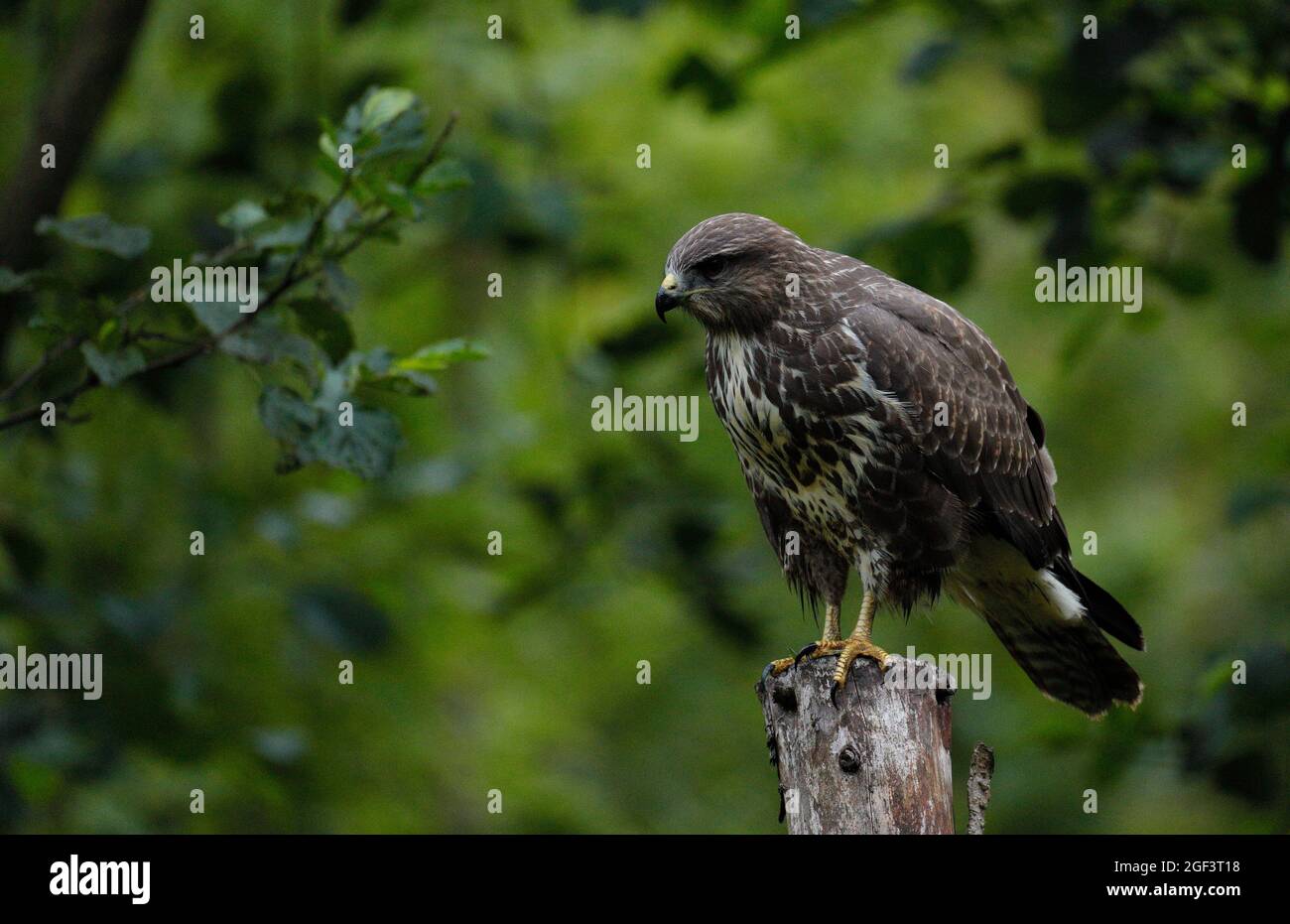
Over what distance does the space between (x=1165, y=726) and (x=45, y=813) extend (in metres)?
4.93

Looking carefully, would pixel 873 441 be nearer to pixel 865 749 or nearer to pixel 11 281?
pixel 865 749

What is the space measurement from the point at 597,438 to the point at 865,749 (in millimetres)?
4822

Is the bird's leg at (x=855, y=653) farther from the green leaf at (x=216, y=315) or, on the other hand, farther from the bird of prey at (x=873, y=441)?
the green leaf at (x=216, y=315)

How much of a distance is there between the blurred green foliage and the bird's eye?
3.07 ft

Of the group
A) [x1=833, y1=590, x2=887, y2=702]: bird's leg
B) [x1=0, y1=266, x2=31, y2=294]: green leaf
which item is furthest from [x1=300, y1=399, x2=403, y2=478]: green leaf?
[x1=833, y1=590, x2=887, y2=702]: bird's leg

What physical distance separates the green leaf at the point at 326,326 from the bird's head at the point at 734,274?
1.14 m

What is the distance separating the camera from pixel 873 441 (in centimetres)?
452

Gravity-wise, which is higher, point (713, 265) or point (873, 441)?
point (713, 265)

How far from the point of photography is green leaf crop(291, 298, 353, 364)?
13.0ft

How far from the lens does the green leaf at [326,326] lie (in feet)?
13.0

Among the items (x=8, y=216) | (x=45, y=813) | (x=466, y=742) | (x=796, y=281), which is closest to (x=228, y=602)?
(x=45, y=813)

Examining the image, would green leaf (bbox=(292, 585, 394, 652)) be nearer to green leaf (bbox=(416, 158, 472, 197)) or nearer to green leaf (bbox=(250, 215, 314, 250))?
green leaf (bbox=(250, 215, 314, 250))

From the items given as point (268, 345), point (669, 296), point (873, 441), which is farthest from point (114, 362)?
point (873, 441)

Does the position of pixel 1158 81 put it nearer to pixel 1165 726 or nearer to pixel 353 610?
pixel 1165 726
